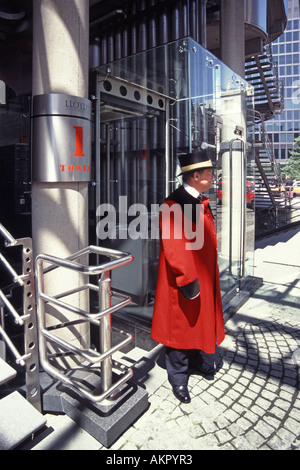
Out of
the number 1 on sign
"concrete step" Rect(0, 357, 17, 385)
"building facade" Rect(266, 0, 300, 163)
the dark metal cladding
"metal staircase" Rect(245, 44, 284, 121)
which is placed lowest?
"concrete step" Rect(0, 357, 17, 385)

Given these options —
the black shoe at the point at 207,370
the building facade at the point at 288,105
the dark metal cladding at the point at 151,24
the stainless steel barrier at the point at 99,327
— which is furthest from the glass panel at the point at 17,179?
the building facade at the point at 288,105

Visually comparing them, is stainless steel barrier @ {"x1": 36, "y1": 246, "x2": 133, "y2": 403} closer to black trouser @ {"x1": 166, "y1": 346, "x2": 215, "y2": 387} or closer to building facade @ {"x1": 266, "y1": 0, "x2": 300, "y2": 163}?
black trouser @ {"x1": 166, "y1": 346, "x2": 215, "y2": 387}

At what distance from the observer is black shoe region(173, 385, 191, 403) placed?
271 centimetres

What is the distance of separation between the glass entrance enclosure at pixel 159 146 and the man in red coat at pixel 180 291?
3.21 feet

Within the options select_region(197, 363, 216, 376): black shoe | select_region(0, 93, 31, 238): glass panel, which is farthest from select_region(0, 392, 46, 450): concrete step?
select_region(0, 93, 31, 238): glass panel

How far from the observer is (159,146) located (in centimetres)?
421

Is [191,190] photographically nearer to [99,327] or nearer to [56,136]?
[56,136]

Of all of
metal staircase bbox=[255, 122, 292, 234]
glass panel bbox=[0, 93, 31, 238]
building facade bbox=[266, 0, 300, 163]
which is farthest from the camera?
building facade bbox=[266, 0, 300, 163]

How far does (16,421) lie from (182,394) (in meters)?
1.21

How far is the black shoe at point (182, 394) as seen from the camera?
2.71 m

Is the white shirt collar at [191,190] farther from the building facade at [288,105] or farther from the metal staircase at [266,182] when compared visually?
the building facade at [288,105]

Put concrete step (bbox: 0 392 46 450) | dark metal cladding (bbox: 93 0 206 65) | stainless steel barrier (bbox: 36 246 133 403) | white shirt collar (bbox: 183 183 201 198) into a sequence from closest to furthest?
concrete step (bbox: 0 392 46 450)
stainless steel barrier (bbox: 36 246 133 403)
white shirt collar (bbox: 183 183 201 198)
dark metal cladding (bbox: 93 0 206 65)
